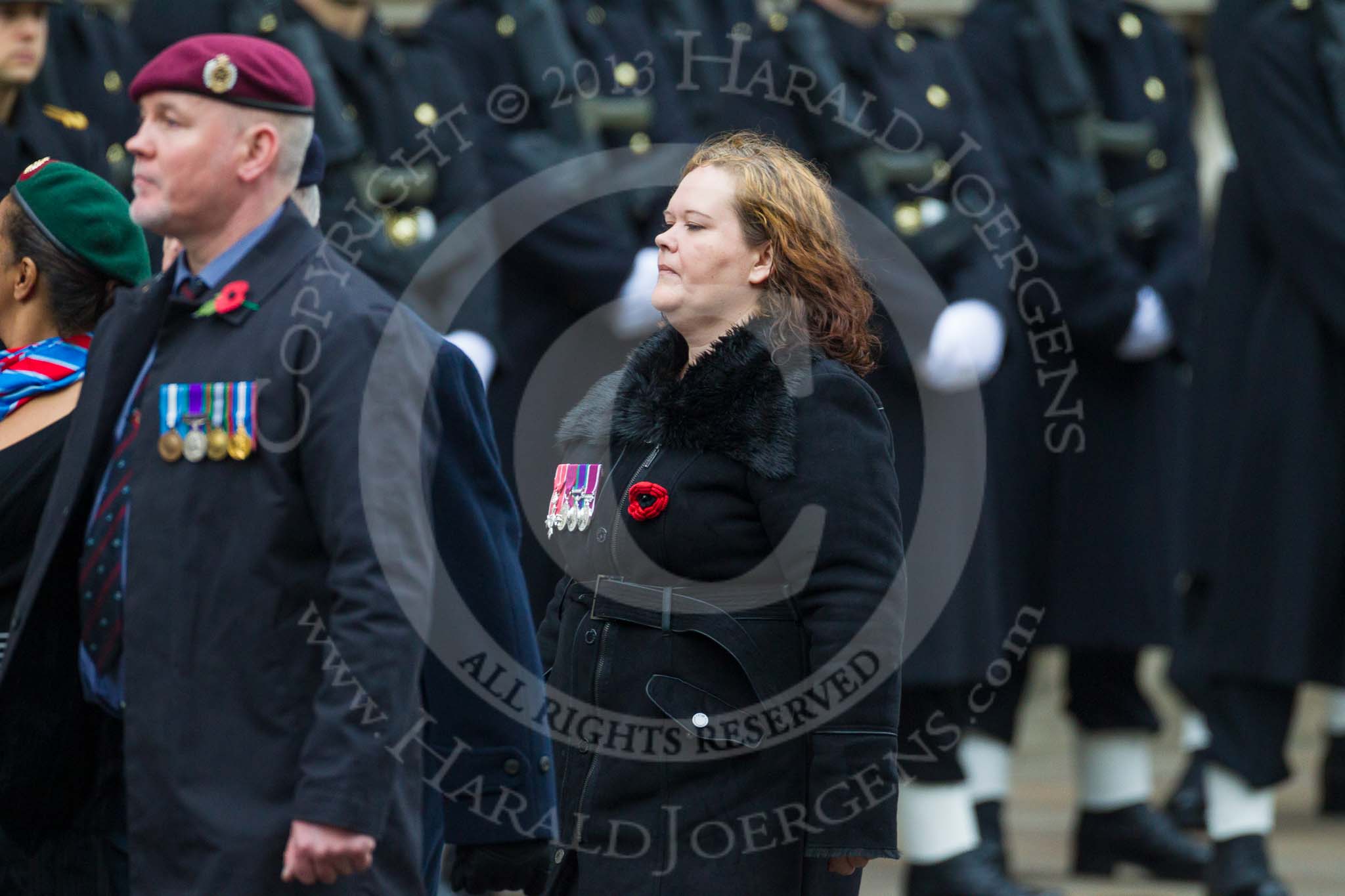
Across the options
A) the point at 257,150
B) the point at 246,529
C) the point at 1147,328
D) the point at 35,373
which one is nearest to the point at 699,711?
the point at 246,529

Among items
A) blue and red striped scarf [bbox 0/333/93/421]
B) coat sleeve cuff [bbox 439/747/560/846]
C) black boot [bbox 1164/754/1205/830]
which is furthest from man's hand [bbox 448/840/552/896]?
black boot [bbox 1164/754/1205/830]

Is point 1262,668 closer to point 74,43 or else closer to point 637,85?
point 637,85

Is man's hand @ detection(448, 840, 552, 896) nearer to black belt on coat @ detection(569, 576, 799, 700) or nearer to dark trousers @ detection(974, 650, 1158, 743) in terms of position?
black belt on coat @ detection(569, 576, 799, 700)

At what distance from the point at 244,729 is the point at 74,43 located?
3.08 metres

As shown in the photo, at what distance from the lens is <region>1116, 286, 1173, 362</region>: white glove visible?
5.50 metres

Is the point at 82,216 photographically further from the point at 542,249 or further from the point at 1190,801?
the point at 1190,801

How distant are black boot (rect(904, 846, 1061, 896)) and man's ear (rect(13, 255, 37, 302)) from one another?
2.54m

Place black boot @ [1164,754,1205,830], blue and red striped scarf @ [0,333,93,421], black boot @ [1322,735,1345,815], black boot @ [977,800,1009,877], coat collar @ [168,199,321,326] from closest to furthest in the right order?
coat collar @ [168,199,321,326] < blue and red striped scarf @ [0,333,93,421] < black boot @ [977,800,1009,877] < black boot @ [1164,754,1205,830] < black boot @ [1322,735,1345,815]

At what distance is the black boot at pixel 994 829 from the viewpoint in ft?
17.3

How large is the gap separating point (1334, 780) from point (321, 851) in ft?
14.6

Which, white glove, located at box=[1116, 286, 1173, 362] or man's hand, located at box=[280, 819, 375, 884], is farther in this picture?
white glove, located at box=[1116, 286, 1173, 362]

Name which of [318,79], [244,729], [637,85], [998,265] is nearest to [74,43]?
[318,79]

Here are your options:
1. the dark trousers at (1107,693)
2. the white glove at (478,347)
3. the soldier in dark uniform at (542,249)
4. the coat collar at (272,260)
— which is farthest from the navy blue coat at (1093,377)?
the coat collar at (272,260)

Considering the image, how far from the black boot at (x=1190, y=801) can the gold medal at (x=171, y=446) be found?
3979mm
